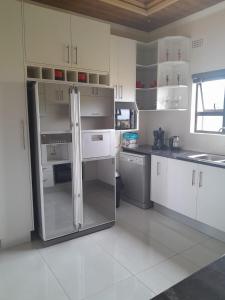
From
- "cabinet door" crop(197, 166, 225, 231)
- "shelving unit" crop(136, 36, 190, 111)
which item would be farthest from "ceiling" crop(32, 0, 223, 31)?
"cabinet door" crop(197, 166, 225, 231)

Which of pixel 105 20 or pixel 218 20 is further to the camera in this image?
pixel 105 20

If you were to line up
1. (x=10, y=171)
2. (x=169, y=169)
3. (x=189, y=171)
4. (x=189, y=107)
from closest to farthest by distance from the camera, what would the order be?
1. (x=10, y=171)
2. (x=189, y=171)
3. (x=169, y=169)
4. (x=189, y=107)

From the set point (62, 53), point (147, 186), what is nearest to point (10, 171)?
point (62, 53)

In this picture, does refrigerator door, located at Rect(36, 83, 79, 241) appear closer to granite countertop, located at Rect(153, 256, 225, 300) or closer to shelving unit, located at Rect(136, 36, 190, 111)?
shelving unit, located at Rect(136, 36, 190, 111)

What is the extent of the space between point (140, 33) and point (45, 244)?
346 centimetres

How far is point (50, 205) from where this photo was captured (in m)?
2.55

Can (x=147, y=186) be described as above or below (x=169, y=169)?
below

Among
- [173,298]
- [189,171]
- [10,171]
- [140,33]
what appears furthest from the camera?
[140,33]

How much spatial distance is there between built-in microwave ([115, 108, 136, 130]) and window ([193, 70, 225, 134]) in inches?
37.3

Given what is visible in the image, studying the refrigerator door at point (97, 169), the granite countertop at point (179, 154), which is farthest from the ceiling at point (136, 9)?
the granite countertop at point (179, 154)

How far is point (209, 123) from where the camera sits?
10.9ft

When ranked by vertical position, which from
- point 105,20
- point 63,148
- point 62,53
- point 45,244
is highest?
point 105,20

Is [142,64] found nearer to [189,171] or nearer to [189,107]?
[189,107]

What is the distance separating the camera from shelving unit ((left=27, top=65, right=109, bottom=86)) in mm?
2553
